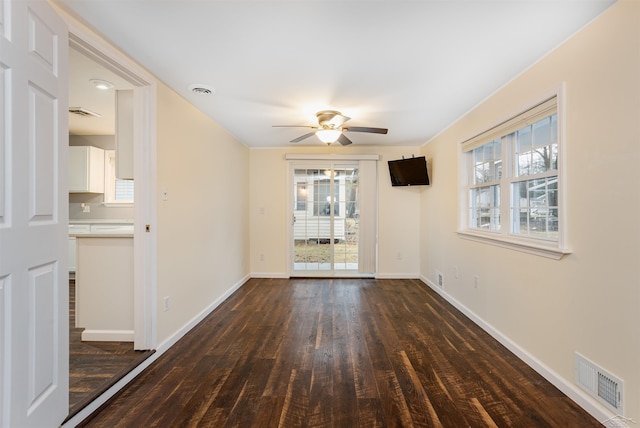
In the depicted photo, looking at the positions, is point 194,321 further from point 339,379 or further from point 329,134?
point 329,134

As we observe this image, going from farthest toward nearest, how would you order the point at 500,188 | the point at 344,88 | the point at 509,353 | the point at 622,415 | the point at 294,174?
the point at 294,174 → the point at 500,188 → the point at 344,88 → the point at 509,353 → the point at 622,415

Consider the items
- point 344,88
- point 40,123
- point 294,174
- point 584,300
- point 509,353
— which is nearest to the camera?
point 40,123

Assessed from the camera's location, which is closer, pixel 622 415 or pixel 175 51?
pixel 622 415

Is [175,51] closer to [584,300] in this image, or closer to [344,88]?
[344,88]

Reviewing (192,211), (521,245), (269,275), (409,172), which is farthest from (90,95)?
(521,245)

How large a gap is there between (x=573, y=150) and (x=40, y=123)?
2.97m

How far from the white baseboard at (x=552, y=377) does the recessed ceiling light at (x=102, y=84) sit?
14.2ft

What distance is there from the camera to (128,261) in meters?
2.32

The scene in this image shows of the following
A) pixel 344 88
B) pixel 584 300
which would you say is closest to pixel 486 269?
pixel 584 300

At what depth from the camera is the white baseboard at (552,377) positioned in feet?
5.14

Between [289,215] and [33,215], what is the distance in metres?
3.67

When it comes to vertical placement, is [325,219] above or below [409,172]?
below

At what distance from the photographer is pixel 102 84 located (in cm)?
260

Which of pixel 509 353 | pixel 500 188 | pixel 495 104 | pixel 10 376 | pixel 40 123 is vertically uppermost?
pixel 495 104
